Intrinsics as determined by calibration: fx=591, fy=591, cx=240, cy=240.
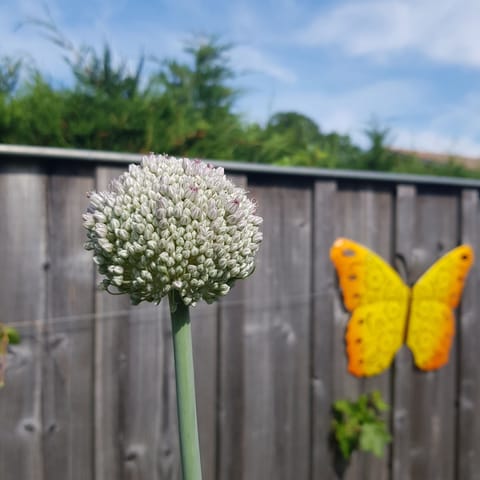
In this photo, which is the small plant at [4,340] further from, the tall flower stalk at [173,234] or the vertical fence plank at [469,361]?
the vertical fence plank at [469,361]

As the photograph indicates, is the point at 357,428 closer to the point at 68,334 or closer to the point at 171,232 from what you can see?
the point at 68,334

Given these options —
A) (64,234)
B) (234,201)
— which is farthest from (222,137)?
(234,201)

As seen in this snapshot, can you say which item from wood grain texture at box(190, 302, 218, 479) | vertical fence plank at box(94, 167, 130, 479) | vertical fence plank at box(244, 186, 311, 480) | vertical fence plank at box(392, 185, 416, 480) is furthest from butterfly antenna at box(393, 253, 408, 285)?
vertical fence plank at box(94, 167, 130, 479)

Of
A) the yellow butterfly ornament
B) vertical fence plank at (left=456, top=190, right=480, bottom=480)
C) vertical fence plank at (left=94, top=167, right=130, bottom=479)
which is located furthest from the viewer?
vertical fence plank at (left=456, top=190, right=480, bottom=480)

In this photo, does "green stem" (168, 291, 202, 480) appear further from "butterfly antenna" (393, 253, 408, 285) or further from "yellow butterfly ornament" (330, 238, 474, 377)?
"butterfly antenna" (393, 253, 408, 285)

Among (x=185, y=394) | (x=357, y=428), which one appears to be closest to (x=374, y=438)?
(x=357, y=428)
